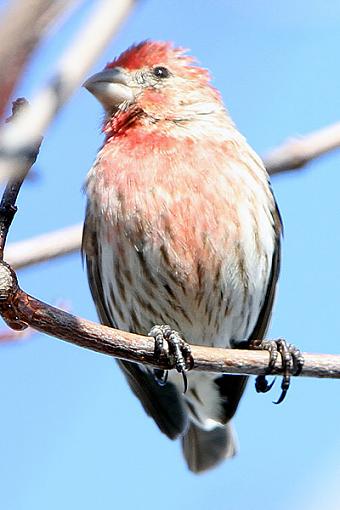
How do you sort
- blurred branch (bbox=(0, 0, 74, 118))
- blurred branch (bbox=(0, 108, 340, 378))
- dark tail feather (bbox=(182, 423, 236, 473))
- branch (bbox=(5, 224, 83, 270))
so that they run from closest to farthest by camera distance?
blurred branch (bbox=(0, 0, 74, 118)), blurred branch (bbox=(0, 108, 340, 378)), branch (bbox=(5, 224, 83, 270)), dark tail feather (bbox=(182, 423, 236, 473))

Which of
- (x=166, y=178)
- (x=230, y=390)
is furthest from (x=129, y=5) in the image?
(x=230, y=390)

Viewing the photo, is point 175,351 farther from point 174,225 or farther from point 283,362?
point 174,225

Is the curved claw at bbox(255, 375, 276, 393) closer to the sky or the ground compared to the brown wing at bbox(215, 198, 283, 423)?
closer to the ground

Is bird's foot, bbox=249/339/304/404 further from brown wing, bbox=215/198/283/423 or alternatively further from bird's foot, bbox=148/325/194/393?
brown wing, bbox=215/198/283/423

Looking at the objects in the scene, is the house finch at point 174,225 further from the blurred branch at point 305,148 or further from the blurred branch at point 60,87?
the blurred branch at point 60,87

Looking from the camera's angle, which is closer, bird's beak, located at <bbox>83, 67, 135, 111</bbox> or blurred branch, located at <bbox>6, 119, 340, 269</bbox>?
blurred branch, located at <bbox>6, 119, 340, 269</bbox>

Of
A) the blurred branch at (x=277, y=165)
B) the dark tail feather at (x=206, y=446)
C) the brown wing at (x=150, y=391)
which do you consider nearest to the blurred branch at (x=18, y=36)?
the blurred branch at (x=277, y=165)

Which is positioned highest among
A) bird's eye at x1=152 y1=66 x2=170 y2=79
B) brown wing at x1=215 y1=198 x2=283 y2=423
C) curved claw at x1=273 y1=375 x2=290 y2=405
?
bird's eye at x1=152 y1=66 x2=170 y2=79

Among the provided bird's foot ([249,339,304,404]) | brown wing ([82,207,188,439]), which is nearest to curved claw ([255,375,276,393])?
bird's foot ([249,339,304,404])
